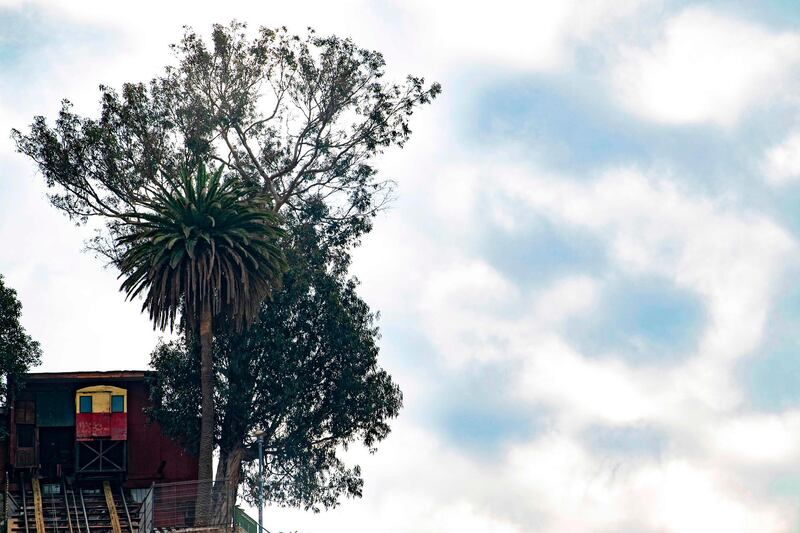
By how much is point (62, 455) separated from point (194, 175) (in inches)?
800

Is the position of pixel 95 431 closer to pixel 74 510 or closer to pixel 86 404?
pixel 86 404

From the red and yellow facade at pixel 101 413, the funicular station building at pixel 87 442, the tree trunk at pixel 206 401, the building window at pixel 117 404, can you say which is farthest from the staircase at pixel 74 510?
the tree trunk at pixel 206 401

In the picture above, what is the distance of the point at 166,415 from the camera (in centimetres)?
7962

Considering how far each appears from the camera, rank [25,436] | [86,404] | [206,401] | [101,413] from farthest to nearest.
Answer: [86,404]
[101,413]
[25,436]
[206,401]

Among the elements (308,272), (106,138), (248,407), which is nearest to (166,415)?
(248,407)

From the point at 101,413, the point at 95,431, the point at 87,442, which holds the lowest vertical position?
the point at 87,442

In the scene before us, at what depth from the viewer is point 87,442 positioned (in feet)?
273

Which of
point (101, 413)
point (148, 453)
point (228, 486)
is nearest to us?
point (228, 486)

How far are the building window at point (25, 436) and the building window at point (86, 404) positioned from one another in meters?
3.47

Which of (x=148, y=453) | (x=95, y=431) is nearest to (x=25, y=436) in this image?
(x=95, y=431)

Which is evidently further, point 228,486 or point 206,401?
point 206,401

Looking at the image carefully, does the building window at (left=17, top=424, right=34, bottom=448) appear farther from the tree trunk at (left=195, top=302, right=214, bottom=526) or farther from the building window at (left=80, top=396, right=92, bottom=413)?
the tree trunk at (left=195, top=302, right=214, bottom=526)

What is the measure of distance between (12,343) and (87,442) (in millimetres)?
8553

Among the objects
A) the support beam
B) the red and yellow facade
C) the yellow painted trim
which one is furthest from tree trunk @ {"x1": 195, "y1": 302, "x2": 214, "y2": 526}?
the yellow painted trim
